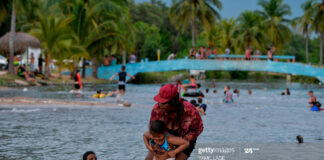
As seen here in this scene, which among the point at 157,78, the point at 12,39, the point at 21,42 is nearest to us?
the point at 12,39

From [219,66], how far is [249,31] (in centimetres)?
2042

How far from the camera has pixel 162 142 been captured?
573 centimetres

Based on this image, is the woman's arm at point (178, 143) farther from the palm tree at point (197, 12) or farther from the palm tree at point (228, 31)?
the palm tree at point (228, 31)

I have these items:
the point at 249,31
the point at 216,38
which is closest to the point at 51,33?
the point at 249,31

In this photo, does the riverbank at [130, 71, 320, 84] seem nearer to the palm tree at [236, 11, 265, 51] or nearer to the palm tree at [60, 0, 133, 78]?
the palm tree at [236, 11, 265, 51]

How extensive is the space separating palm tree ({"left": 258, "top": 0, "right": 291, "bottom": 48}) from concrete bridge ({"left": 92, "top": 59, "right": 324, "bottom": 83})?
19.1m

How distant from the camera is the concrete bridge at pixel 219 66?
4562 cm

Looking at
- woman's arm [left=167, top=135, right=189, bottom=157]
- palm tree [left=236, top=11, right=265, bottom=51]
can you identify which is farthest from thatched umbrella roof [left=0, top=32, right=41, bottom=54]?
palm tree [left=236, top=11, right=265, bottom=51]

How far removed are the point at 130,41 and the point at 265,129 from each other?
3213cm

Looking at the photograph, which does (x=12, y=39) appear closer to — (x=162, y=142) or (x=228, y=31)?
(x=162, y=142)

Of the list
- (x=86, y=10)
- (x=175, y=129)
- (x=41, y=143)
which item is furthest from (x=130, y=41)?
(x=175, y=129)

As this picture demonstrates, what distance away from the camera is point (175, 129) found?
585cm

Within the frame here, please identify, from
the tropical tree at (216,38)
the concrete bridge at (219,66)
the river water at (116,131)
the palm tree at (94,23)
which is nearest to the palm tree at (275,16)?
the tropical tree at (216,38)

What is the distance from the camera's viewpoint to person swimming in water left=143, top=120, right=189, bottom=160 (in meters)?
5.58
